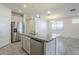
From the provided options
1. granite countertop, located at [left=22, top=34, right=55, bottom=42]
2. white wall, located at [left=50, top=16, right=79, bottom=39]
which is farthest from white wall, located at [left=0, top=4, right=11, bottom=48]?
white wall, located at [left=50, top=16, right=79, bottom=39]

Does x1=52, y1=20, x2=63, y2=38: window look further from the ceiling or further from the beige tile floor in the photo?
the beige tile floor

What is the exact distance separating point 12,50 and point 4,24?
484 mm

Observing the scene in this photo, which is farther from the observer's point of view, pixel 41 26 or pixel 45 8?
pixel 41 26

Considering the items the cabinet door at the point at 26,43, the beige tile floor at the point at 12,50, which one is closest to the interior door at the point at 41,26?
the cabinet door at the point at 26,43

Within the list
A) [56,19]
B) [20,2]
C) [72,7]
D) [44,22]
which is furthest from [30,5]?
[72,7]

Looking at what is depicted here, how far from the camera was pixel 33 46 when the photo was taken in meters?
1.56

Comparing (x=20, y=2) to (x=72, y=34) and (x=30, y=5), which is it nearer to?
(x=30, y=5)

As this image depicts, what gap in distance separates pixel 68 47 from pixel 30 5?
972 millimetres

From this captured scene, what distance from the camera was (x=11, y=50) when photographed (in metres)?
1.46

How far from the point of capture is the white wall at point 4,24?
143cm

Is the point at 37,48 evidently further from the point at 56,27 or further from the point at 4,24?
the point at 4,24

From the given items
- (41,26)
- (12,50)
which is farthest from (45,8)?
(12,50)

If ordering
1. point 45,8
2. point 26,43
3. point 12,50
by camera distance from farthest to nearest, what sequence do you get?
point 26,43, point 12,50, point 45,8

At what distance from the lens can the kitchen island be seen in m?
1.39
